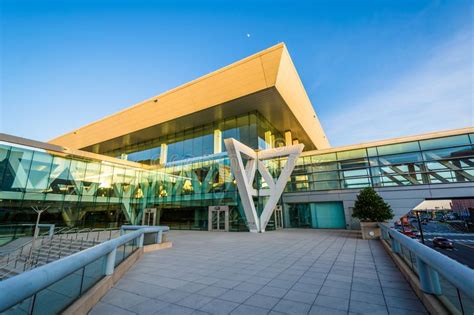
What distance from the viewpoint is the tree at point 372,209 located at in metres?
13.7

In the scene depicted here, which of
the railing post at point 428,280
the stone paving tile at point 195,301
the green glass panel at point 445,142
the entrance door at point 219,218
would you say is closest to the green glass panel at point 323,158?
the green glass panel at point 445,142

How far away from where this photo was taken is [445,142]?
1867 cm

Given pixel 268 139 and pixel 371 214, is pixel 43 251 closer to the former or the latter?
pixel 268 139

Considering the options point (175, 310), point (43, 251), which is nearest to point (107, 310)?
point (175, 310)

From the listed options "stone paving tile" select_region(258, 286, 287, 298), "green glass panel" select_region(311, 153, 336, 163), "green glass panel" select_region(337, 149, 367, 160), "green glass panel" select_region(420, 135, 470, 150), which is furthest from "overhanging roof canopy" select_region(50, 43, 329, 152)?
"stone paving tile" select_region(258, 286, 287, 298)

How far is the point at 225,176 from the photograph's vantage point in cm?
2125

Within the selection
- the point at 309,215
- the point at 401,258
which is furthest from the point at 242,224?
the point at 401,258

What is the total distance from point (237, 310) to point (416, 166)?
22.7 m

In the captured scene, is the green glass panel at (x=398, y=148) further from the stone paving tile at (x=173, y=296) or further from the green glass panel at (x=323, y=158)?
the stone paving tile at (x=173, y=296)

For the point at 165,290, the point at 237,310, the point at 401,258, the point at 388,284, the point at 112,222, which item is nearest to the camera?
the point at 237,310

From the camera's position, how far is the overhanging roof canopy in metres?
17.8

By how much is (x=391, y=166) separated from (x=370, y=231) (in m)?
9.87

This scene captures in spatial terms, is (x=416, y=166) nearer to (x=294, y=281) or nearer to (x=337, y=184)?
(x=337, y=184)

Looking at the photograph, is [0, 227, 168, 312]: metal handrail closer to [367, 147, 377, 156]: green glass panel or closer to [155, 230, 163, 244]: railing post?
[155, 230, 163, 244]: railing post
